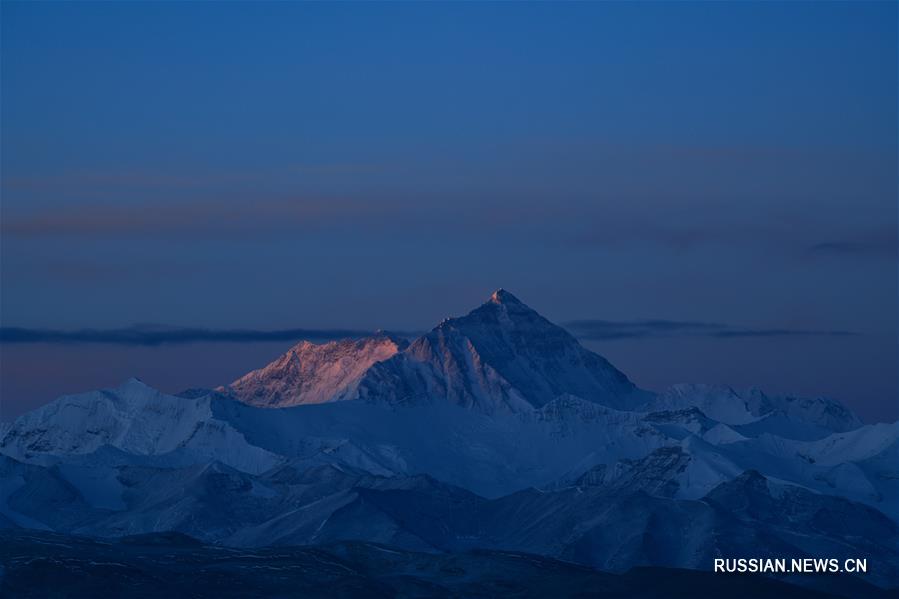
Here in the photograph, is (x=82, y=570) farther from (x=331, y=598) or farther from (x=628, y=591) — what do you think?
(x=628, y=591)

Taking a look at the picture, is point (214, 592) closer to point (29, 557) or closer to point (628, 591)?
point (29, 557)

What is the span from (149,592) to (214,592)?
21.0ft

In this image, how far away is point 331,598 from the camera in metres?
200

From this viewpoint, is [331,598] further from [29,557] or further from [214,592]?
[29,557]

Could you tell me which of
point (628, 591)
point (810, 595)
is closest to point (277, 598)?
point (628, 591)

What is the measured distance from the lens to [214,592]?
197 m

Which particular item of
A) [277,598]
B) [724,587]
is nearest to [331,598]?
[277,598]

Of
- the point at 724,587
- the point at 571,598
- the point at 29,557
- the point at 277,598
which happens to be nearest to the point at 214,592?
the point at 277,598

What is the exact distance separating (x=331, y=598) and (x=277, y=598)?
5.20 meters

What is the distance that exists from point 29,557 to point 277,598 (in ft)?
79.6

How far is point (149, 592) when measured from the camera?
7633 inches

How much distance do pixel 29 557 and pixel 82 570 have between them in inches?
251

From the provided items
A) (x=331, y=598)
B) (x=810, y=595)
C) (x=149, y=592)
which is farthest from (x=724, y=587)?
(x=149, y=592)

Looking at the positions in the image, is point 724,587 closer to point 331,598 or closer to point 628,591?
point 628,591
